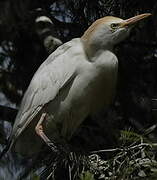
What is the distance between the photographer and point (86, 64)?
3012 millimetres

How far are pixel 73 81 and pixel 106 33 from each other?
29cm

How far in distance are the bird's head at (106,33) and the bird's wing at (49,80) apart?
56 mm

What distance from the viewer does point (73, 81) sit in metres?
3.01

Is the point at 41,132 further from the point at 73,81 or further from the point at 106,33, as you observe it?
the point at 106,33

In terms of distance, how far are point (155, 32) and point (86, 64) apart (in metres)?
0.37

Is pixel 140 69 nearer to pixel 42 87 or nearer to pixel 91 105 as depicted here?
pixel 91 105

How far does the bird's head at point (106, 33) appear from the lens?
290 centimetres

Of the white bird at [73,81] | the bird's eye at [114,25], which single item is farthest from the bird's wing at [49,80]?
the bird's eye at [114,25]

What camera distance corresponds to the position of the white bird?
2988 mm

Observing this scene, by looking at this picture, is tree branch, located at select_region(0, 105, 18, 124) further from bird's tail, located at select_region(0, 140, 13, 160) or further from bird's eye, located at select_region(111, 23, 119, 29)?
bird's eye, located at select_region(111, 23, 119, 29)

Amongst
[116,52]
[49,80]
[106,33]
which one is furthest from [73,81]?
[116,52]

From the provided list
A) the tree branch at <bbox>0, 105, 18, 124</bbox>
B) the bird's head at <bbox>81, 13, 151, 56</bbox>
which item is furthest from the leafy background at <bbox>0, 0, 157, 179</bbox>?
the bird's head at <bbox>81, 13, 151, 56</bbox>

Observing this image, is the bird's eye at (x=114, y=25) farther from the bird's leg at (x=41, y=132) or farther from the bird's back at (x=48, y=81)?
the bird's leg at (x=41, y=132)

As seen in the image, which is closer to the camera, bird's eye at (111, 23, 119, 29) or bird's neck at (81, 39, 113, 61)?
bird's eye at (111, 23, 119, 29)
